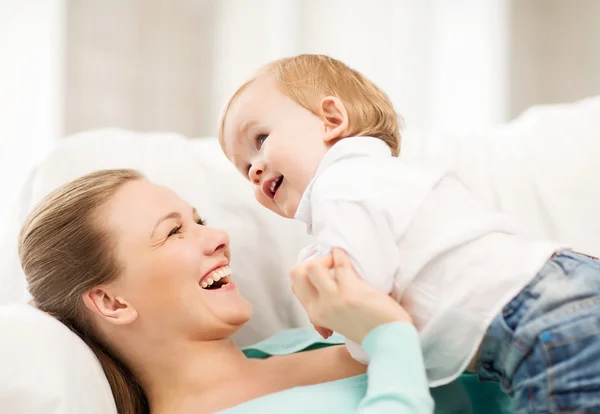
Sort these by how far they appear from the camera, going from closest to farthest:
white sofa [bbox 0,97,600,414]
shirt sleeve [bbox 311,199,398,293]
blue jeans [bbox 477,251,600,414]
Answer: blue jeans [bbox 477,251,600,414]
shirt sleeve [bbox 311,199,398,293]
white sofa [bbox 0,97,600,414]

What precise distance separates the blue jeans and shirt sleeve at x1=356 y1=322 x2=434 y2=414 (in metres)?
0.11

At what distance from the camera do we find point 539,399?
889mm

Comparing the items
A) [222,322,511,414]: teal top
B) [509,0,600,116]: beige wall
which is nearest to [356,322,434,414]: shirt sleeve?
[222,322,511,414]: teal top

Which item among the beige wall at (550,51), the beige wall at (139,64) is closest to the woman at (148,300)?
the beige wall at (139,64)

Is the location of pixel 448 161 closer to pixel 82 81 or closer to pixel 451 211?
pixel 451 211

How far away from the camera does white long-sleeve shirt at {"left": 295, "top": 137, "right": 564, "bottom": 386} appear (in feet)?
3.07

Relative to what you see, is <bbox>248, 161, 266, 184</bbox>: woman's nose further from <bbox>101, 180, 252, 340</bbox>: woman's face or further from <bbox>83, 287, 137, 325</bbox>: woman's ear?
<bbox>83, 287, 137, 325</bbox>: woman's ear

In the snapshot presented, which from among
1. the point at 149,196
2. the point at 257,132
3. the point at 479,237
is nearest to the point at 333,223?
the point at 479,237

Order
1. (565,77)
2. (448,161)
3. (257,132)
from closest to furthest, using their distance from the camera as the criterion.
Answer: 1. (257,132)
2. (448,161)
3. (565,77)

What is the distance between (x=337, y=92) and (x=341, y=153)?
0.60 feet

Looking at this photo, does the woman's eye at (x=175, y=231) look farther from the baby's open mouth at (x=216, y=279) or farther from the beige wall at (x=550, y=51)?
the beige wall at (x=550, y=51)

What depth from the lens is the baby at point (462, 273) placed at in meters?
0.88

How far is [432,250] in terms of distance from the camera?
96 cm

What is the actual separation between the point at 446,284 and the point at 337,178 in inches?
8.8
